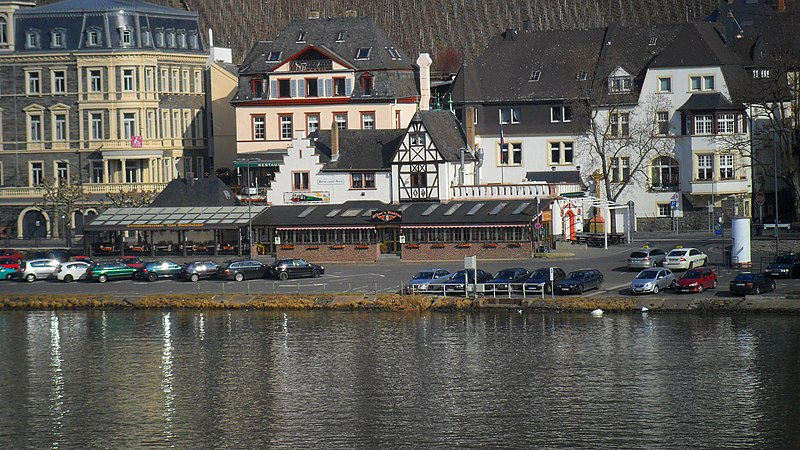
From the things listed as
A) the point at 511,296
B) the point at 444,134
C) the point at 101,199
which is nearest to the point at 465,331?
the point at 511,296

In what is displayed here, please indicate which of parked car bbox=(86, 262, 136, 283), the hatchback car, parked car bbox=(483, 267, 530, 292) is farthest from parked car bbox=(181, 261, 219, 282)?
parked car bbox=(483, 267, 530, 292)

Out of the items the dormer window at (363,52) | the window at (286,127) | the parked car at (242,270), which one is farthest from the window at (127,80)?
the parked car at (242,270)

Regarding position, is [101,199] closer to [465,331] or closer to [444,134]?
[444,134]

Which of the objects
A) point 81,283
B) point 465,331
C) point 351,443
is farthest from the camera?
point 81,283

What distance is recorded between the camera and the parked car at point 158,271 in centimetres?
8250

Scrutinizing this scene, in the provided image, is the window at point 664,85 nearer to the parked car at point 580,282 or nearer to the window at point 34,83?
the parked car at point 580,282

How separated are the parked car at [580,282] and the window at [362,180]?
26.4m

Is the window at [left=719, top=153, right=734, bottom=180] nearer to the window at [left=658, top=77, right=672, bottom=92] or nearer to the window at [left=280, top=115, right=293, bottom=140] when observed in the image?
the window at [left=658, top=77, right=672, bottom=92]

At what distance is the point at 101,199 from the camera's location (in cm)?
10838

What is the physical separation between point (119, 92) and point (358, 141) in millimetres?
22802

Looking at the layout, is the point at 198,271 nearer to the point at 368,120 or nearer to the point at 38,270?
the point at 38,270

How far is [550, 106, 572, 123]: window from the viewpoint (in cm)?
10725

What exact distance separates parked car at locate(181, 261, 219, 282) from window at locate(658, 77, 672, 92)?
1502 inches


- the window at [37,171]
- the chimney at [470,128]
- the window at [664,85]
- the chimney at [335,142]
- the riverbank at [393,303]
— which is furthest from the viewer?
the window at [37,171]
